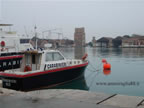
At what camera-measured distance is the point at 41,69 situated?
1354 centimetres

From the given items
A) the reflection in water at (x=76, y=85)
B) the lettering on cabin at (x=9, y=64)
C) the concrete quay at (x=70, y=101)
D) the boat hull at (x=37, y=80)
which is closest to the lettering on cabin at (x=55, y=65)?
the boat hull at (x=37, y=80)

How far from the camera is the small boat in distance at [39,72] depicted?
12.5 metres

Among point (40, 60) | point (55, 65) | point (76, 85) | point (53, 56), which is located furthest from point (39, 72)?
point (76, 85)

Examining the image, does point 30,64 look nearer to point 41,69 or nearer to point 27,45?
point 41,69

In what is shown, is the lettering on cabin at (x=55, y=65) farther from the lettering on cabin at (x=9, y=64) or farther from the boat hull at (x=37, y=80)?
the lettering on cabin at (x=9, y=64)

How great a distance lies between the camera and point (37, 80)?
1320 centimetres

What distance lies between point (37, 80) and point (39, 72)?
54cm

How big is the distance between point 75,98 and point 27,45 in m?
Answer: 15.7

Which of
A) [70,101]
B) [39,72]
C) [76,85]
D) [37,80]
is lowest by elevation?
[76,85]

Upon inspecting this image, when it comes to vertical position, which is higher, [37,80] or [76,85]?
[37,80]

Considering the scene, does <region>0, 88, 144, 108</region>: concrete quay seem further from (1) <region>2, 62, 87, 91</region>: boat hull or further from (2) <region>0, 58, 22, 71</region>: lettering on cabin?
(2) <region>0, 58, 22, 71</region>: lettering on cabin

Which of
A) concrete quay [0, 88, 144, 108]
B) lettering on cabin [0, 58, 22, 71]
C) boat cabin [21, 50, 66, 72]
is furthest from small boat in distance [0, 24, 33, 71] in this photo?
concrete quay [0, 88, 144, 108]

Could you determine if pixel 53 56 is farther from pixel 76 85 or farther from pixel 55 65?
pixel 76 85

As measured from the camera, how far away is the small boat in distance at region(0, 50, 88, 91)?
12.5m
